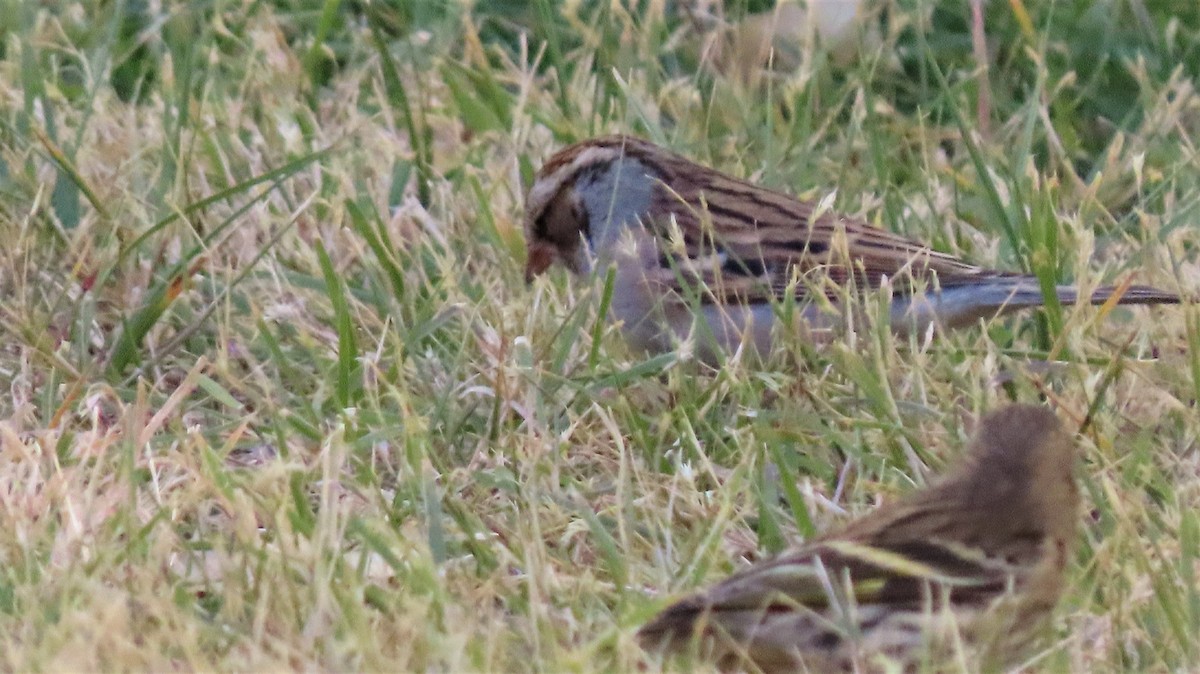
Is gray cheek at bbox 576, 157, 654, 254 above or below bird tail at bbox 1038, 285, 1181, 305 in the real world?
below

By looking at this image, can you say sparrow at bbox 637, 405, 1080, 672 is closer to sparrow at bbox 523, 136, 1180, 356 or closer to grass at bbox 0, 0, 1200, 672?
grass at bbox 0, 0, 1200, 672

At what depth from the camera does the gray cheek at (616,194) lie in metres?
4.96

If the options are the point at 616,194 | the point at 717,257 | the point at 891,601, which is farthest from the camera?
the point at 616,194

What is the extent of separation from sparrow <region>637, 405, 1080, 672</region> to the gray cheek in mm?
2042

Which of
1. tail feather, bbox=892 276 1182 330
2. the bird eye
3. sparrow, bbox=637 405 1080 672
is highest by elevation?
sparrow, bbox=637 405 1080 672

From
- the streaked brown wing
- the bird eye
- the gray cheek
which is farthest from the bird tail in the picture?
the bird eye

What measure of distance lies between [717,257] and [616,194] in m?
0.67

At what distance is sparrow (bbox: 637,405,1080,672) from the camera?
2.79 m

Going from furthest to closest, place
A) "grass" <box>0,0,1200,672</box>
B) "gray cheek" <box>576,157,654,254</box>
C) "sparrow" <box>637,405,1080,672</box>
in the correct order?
"gray cheek" <box>576,157,654,254</box>, "grass" <box>0,0,1200,672</box>, "sparrow" <box>637,405,1080,672</box>

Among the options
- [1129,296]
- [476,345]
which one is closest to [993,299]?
[1129,296]

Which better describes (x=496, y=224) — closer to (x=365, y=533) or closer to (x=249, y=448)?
(x=249, y=448)

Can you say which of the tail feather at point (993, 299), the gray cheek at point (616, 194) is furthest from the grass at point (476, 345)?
the gray cheek at point (616, 194)

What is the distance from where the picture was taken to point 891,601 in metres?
2.83

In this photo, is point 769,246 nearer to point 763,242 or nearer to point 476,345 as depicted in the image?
point 763,242
